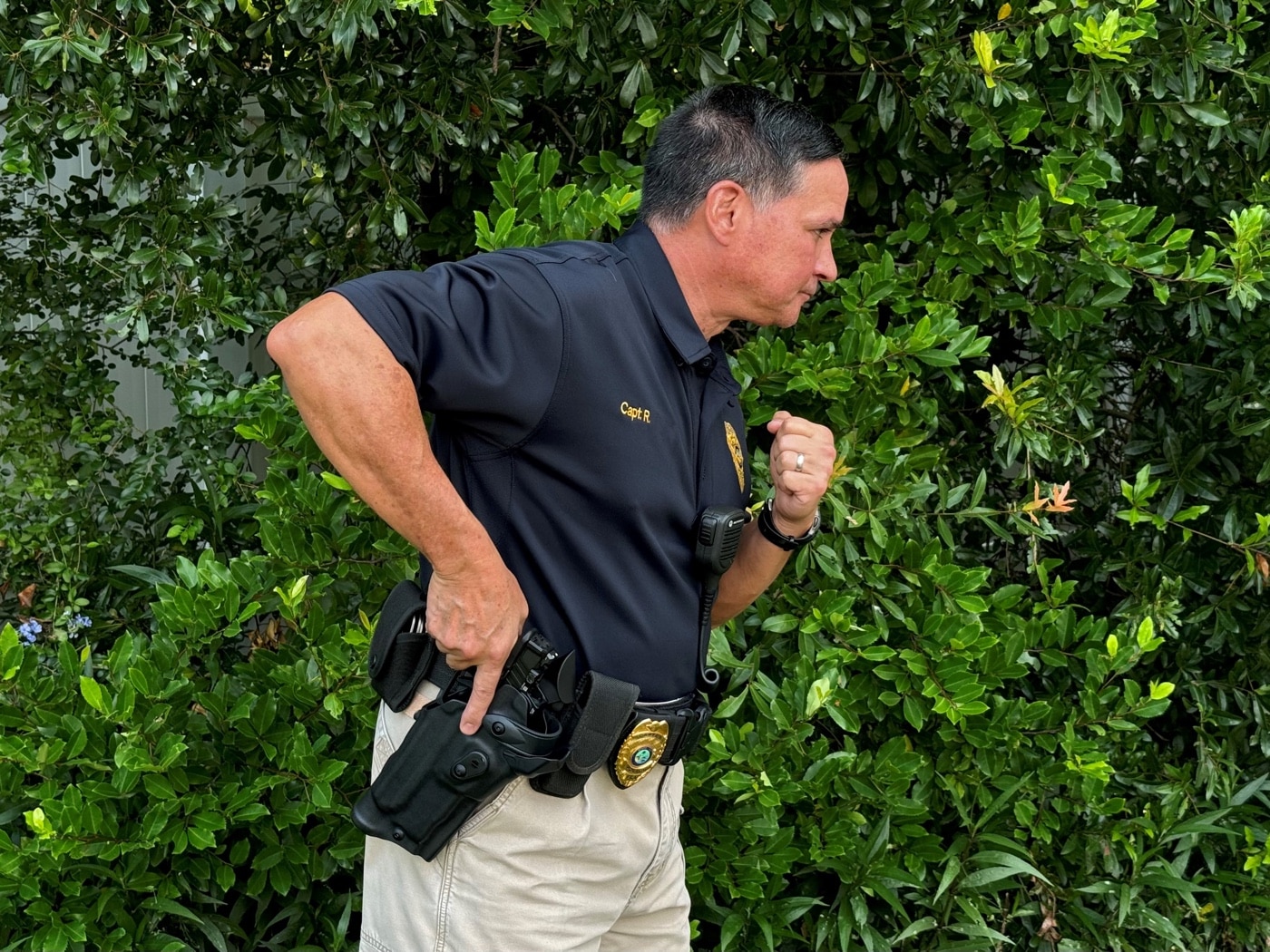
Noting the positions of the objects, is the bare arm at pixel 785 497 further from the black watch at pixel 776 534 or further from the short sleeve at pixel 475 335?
the short sleeve at pixel 475 335

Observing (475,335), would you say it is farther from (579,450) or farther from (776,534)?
(776,534)

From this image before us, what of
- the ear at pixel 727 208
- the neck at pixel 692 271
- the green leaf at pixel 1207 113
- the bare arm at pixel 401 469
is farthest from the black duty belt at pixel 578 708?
the green leaf at pixel 1207 113

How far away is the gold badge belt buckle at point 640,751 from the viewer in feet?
6.46

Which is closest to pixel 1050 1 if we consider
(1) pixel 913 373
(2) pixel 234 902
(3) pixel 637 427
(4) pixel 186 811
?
(1) pixel 913 373

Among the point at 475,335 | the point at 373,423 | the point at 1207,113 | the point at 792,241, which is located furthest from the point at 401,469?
the point at 1207,113

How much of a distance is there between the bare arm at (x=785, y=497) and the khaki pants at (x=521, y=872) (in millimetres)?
444

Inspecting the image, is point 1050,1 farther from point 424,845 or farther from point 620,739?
point 424,845

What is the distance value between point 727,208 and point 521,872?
1.04 m

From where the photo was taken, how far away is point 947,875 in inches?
126

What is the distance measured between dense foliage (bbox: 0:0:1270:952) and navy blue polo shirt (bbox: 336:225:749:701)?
2.72ft

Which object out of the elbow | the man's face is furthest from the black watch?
the elbow

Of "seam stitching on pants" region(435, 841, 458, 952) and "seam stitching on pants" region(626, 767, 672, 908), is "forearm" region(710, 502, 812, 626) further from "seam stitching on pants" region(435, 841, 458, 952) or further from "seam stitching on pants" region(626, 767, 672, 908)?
"seam stitching on pants" region(435, 841, 458, 952)

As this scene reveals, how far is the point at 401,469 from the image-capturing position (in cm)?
173

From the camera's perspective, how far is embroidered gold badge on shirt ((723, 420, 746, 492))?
2.19 m
